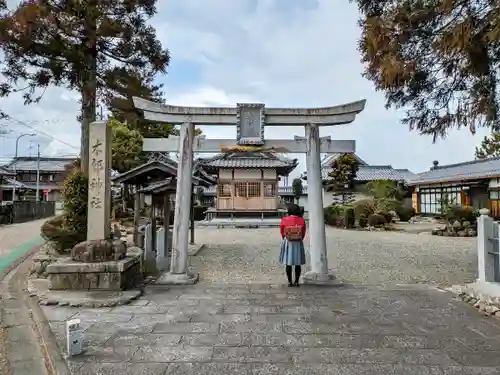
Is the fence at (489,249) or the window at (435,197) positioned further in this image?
the window at (435,197)

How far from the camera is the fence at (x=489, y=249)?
6.56m

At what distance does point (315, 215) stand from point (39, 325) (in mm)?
5078

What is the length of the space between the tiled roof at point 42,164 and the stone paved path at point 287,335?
52823mm

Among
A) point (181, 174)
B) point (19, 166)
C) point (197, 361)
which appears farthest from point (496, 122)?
point (19, 166)

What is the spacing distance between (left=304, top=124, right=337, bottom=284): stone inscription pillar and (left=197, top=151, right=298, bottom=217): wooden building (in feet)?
67.5

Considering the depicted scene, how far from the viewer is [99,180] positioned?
763 cm

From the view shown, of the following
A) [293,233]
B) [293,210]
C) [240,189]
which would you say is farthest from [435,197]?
[293,233]

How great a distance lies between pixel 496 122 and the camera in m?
7.15

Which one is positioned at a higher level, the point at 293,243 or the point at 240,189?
the point at 240,189

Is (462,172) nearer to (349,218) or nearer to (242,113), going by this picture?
(349,218)

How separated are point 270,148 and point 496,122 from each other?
4064 millimetres

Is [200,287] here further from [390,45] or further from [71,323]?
[390,45]

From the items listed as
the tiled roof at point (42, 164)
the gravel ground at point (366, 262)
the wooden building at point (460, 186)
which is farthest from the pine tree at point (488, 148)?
the tiled roof at point (42, 164)

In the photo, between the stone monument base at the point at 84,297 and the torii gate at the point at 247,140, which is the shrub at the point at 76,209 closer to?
the torii gate at the point at 247,140
